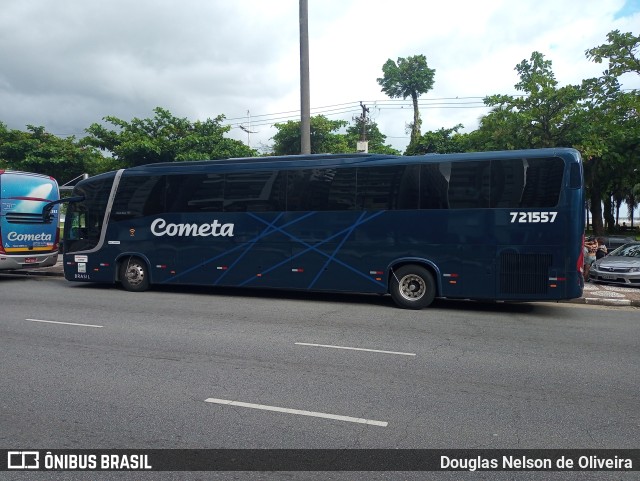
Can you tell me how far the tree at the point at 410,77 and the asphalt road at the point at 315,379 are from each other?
112ft

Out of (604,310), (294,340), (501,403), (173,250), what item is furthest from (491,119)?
(501,403)

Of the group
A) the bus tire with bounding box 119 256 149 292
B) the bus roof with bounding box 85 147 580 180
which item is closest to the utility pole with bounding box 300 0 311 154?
the bus roof with bounding box 85 147 580 180

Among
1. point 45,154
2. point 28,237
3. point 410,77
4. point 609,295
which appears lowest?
point 609,295

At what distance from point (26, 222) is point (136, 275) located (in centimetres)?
478

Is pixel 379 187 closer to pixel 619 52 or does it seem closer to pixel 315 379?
pixel 315 379

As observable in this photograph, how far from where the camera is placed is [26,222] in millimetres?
15289

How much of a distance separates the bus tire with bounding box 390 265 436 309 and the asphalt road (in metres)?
0.69

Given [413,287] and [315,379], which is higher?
[413,287]

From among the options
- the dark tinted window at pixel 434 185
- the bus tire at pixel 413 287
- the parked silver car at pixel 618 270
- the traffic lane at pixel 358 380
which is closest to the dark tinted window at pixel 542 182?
the dark tinted window at pixel 434 185

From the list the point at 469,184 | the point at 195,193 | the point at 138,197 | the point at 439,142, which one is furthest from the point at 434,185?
the point at 439,142

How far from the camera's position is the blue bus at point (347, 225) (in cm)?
1002

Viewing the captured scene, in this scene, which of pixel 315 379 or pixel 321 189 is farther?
pixel 321 189

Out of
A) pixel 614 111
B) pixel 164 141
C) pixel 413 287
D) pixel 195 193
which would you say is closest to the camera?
pixel 413 287

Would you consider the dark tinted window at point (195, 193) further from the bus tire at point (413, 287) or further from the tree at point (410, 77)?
the tree at point (410, 77)
